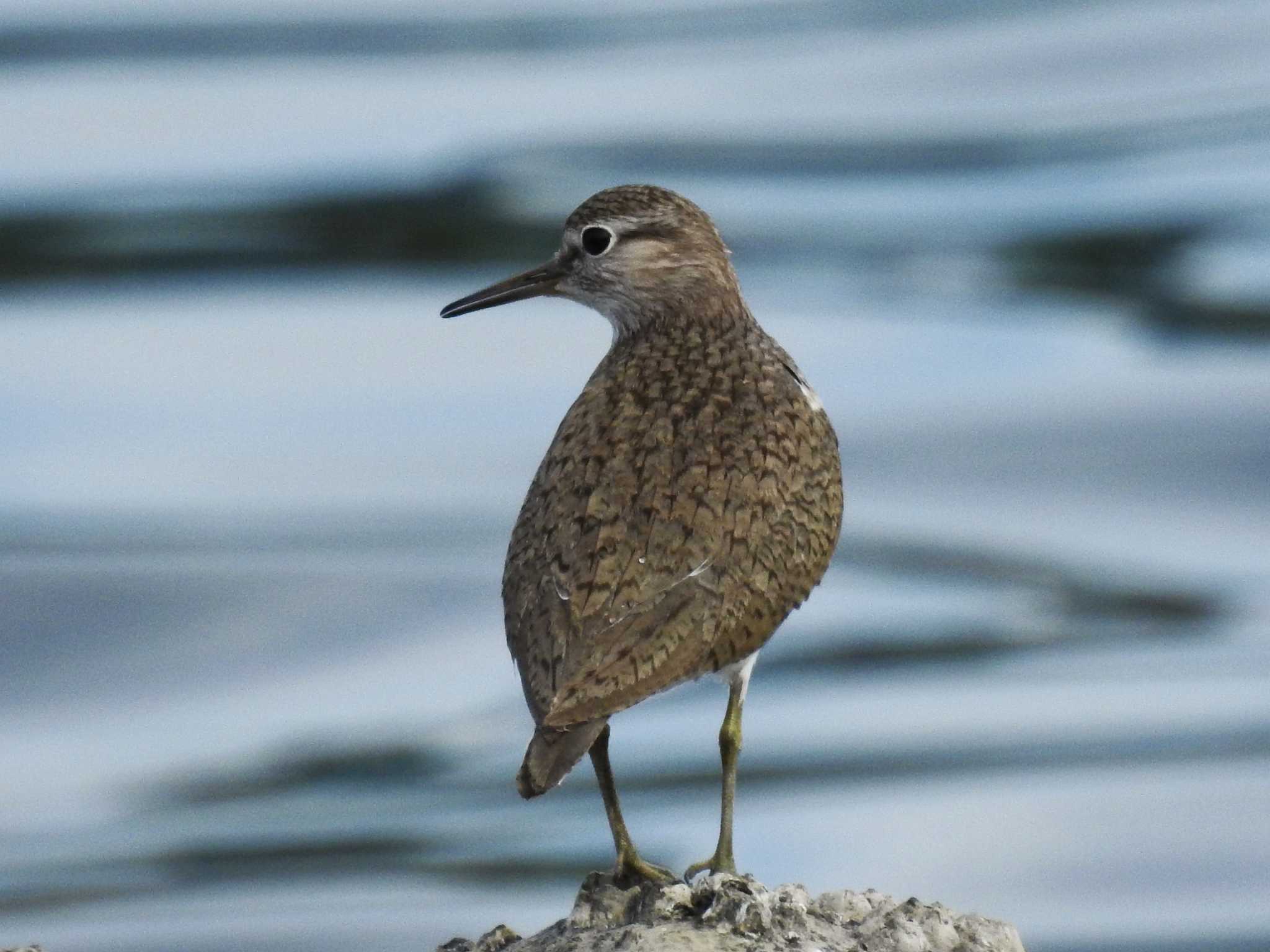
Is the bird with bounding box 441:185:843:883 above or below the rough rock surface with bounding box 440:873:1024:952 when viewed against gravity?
above

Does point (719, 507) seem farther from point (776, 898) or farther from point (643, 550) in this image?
point (776, 898)

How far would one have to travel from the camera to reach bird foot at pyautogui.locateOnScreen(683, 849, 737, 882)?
279 inches

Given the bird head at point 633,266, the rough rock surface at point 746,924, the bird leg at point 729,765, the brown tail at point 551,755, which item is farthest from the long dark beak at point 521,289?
the rough rock surface at point 746,924

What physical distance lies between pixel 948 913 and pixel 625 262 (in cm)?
307

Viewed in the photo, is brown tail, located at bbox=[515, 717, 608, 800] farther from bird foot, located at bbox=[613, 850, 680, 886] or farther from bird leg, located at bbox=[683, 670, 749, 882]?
bird leg, located at bbox=[683, 670, 749, 882]

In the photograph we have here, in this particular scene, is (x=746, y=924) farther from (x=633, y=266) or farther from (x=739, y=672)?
(x=633, y=266)

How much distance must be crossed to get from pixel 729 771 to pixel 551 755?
1.13 m

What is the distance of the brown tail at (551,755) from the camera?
6.53m

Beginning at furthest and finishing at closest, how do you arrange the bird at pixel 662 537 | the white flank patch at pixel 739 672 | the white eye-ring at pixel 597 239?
1. the white eye-ring at pixel 597 239
2. the white flank patch at pixel 739 672
3. the bird at pixel 662 537

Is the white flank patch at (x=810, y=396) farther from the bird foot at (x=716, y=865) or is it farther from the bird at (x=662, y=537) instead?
the bird foot at (x=716, y=865)

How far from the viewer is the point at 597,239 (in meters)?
8.53

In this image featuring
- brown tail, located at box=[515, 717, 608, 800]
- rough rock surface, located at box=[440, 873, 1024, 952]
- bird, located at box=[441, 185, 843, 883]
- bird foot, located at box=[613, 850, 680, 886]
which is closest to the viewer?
rough rock surface, located at box=[440, 873, 1024, 952]

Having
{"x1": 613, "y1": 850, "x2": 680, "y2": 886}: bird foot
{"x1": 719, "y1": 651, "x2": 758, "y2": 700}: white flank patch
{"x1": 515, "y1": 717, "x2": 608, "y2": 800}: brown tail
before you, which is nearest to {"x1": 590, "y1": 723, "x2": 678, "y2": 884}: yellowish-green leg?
{"x1": 613, "y1": 850, "x2": 680, "y2": 886}: bird foot

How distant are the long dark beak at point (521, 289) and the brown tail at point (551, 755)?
7.55ft
